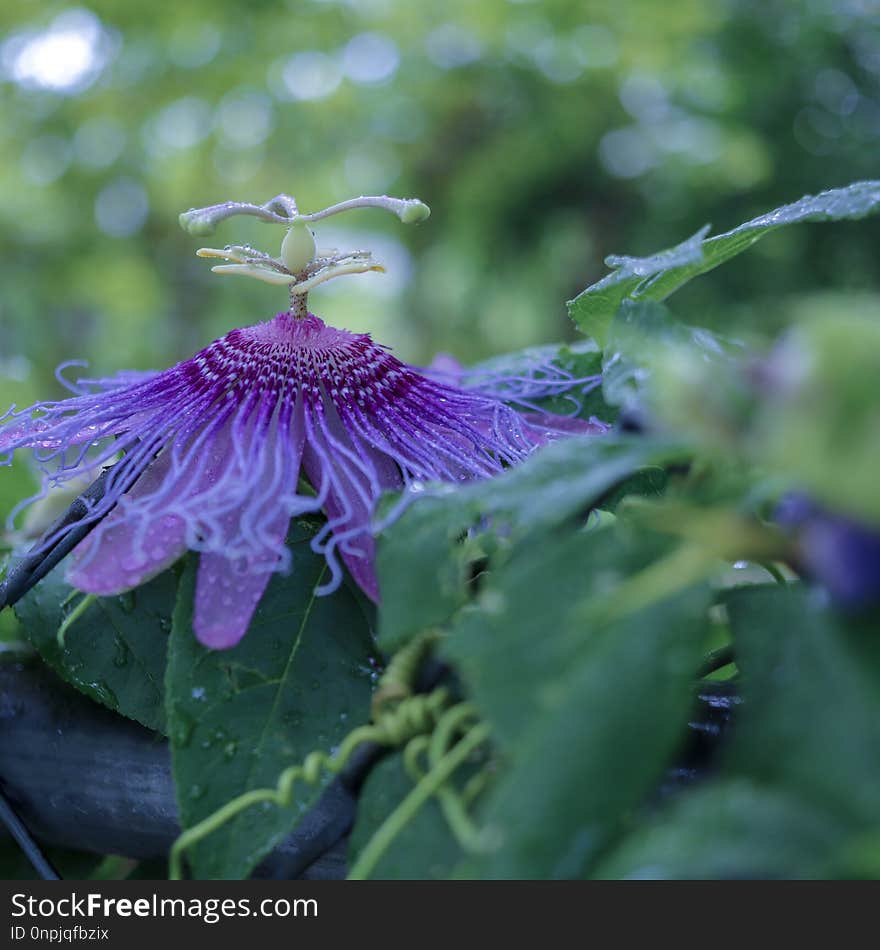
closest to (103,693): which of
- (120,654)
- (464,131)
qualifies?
(120,654)

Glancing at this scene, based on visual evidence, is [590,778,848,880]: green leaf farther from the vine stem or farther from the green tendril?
the green tendril

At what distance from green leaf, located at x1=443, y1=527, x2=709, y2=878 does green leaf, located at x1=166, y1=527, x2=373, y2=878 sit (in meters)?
0.14

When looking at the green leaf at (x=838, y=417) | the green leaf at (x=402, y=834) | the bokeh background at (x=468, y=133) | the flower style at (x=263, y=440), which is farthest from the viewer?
the bokeh background at (x=468, y=133)

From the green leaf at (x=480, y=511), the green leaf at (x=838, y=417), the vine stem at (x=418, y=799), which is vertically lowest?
the vine stem at (x=418, y=799)

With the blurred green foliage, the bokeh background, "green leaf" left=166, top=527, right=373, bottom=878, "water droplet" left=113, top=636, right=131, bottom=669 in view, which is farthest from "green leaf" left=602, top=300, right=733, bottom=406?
the blurred green foliage

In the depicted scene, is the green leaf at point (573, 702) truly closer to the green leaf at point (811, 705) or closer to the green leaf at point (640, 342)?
the green leaf at point (811, 705)

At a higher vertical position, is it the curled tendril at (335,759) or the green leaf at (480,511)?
the green leaf at (480,511)

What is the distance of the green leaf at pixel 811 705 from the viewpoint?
0.27 m

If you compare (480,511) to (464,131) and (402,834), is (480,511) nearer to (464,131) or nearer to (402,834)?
(402,834)

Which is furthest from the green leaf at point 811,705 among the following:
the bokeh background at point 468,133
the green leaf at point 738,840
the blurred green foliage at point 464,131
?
the blurred green foliage at point 464,131

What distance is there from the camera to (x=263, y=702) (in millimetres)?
459

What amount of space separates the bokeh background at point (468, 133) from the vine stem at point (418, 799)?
4.56 meters

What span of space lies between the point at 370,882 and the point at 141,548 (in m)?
0.20

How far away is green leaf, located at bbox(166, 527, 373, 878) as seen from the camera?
0.42 metres
